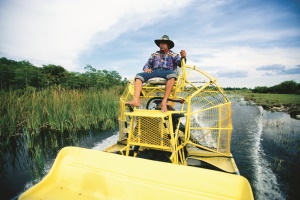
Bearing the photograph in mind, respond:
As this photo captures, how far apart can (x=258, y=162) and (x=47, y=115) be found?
7.71 metres

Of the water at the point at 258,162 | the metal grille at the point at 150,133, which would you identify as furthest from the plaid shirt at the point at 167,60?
the water at the point at 258,162

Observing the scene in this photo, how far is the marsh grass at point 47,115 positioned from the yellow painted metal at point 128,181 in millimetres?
4288

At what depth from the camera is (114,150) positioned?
13.5 feet

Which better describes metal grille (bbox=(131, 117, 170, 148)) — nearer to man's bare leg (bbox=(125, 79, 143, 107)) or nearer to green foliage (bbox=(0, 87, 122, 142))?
man's bare leg (bbox=(125, 79, 143, 107))

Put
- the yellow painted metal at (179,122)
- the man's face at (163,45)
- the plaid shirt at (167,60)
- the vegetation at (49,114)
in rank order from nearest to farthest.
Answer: the yellow painted metal at (179,122), the plaid shirt at (167,60), the man's face at (163,45), the vegetation at (49,114)

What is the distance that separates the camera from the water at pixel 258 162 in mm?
3574

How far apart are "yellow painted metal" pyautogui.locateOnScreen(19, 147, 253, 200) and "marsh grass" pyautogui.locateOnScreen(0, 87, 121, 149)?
4288mm

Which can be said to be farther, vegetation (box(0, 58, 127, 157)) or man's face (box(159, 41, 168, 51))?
vegetation (box(0, 58, 127, 157))

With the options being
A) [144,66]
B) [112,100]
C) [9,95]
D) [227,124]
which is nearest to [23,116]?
[9,95]

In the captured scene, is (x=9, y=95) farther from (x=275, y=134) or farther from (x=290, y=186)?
(x=275, y=134)

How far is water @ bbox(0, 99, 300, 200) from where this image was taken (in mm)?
3574

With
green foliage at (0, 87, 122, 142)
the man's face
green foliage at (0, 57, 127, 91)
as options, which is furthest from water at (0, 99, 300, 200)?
green foliage at (0, 57, 127, 91)

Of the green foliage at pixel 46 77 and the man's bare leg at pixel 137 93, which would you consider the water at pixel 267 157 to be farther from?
the green foliage at pixel 46 77

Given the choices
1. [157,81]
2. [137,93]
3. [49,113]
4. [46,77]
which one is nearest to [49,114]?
[49,113]
